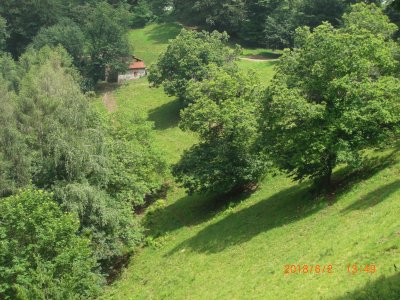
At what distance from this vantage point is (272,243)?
28484 millimetres

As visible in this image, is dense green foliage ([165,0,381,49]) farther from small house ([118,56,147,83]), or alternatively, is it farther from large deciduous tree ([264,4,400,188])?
large deciduous tree ([264,4,400,188])

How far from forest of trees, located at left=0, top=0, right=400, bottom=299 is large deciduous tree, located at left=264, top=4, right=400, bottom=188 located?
78 millimetres

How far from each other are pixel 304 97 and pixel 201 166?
11.2 meters

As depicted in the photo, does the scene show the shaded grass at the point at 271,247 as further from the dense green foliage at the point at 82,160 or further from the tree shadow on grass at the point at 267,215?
the dense green foliage at the point at 82,160

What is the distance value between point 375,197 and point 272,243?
6.26 m

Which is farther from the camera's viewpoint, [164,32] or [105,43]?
[164,32]

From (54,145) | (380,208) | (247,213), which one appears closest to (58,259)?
(54,145)

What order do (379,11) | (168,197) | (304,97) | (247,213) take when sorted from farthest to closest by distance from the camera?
(379,11) < (168,197) < (247,213) < (304,97)

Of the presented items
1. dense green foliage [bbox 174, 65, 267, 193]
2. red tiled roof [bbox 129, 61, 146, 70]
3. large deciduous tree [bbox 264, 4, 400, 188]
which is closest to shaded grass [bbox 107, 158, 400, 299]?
dense green foliage [bbox 174, 65, 267, 193]

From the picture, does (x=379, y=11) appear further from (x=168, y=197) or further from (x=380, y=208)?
(x=380, y=208)

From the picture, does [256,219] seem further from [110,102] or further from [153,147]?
[110,102]

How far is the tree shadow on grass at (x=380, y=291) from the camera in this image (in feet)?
53.3

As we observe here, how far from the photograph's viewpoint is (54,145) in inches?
1319

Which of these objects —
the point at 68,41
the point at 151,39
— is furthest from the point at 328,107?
the point at 151,39
